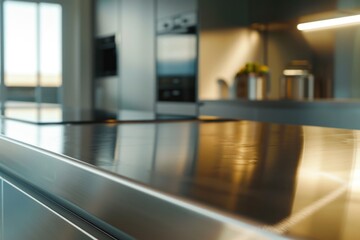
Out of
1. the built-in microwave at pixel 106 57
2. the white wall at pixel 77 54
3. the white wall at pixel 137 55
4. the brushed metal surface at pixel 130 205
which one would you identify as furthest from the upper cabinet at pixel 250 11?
the brushed metal surface at pixel 130 205

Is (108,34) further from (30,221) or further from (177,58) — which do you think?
(30,221)

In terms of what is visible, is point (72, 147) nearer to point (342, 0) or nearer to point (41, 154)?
point (41, 154)

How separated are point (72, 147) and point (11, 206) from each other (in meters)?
0.14

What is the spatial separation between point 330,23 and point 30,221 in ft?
9.89

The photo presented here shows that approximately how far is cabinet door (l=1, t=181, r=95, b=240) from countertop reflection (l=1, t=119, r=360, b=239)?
7 centimetres

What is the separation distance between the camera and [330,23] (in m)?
3.26

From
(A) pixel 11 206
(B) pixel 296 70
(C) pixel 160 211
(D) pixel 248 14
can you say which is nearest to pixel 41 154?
(A) pixel 11 206

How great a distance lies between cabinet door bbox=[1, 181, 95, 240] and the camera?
0.50 metres

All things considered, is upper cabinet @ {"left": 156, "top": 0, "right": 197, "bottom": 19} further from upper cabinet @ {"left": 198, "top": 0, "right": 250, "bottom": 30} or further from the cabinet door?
the cabinet door

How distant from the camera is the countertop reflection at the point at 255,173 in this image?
0.25 metres

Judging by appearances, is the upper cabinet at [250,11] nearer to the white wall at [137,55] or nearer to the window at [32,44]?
the white wall at [137,55]

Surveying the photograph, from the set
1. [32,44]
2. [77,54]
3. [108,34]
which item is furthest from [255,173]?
[32,44]

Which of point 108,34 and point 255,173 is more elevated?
point 108,34

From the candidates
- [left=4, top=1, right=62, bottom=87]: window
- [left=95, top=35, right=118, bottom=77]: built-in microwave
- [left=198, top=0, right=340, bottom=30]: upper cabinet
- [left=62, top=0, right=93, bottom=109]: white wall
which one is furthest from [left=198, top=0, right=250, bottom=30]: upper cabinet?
[left=4, top=1, right=62, bottom=87]: window
